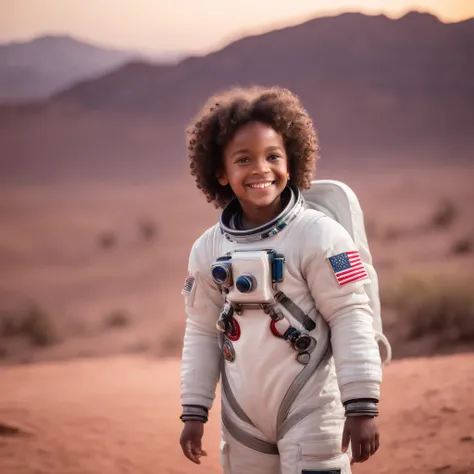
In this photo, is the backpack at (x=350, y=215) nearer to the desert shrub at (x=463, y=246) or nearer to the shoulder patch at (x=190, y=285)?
the shoulder patch at (x=190, y=285)

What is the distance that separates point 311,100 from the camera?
29.2m

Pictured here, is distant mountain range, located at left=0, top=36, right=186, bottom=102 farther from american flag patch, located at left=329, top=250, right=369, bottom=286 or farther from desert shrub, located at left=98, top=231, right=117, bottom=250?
american flag patch, located at left=329, top=250, right=369, bottom=286

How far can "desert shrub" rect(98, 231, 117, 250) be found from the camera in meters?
19.5

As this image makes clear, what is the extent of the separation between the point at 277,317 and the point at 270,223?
317mm

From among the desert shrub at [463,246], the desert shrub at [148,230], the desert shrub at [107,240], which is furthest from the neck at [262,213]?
the desert shrub at [148,230]

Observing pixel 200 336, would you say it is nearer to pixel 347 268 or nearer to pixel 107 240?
pixel 347 268

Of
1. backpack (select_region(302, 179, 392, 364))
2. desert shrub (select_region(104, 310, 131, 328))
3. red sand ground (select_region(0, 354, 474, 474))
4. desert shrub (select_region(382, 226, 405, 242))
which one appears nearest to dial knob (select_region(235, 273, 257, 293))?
backpack (select_region(302, 179, 392, 364))

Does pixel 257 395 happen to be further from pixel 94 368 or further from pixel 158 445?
pixel 94 368

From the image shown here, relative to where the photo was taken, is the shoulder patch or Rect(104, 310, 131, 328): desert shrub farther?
Rect(104, 310, 131, 328): desert shrub

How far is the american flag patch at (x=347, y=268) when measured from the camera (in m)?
2.65

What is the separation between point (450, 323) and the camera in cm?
926

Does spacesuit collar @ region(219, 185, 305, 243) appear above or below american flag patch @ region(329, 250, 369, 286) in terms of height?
above

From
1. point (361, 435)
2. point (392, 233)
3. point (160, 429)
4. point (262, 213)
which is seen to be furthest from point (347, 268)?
point (392, 233)

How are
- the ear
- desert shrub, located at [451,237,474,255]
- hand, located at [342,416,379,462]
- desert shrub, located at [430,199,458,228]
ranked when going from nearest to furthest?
hand, located at [342,416,379,462], the ear, desert shrub, located at [451,237,474,255], desert shrub, located at [430,199,458,228]
